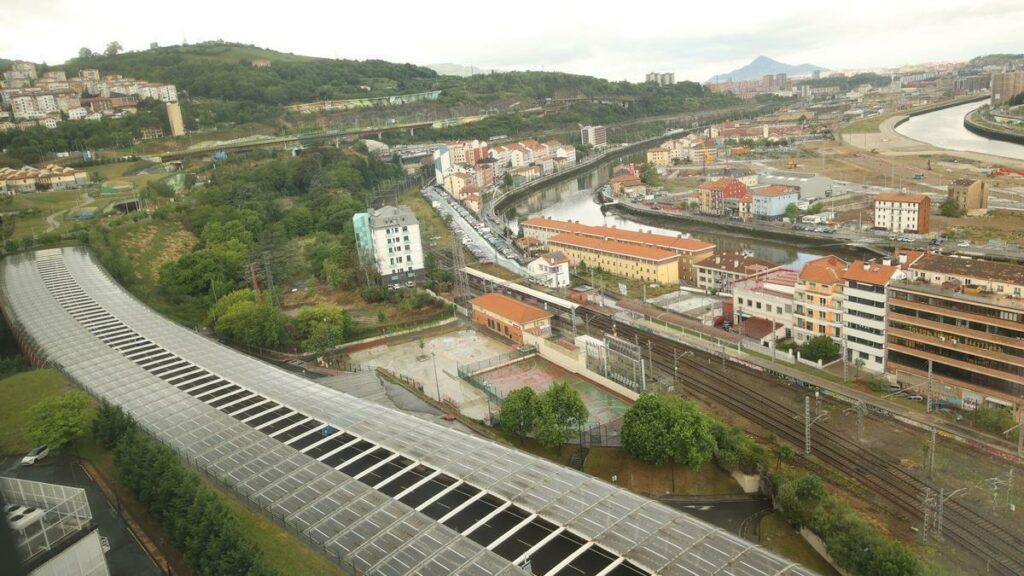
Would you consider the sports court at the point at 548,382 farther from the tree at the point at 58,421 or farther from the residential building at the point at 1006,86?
the residential building at the point at 1006,86

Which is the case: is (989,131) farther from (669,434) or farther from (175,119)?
(175,119)

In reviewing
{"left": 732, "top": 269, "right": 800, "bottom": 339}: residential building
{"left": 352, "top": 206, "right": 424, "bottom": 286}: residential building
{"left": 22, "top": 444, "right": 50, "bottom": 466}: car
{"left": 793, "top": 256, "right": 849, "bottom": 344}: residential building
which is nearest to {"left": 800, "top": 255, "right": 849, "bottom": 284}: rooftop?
{"left": 793, "top": 256, "right": 849, "bottom": 344}: residential building

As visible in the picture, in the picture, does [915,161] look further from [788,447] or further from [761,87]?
[761,87]

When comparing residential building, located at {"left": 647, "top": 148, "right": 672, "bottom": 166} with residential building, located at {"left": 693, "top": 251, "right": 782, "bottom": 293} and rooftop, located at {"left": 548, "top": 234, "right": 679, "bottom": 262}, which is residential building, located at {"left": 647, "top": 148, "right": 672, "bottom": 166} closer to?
rooftop, located at {"left": 548, "top": 234, "right": 679, "bottom": 262}

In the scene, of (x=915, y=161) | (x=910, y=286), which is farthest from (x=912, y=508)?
(x=915, y=161)

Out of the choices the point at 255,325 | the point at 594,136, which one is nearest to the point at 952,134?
the point at 594,136

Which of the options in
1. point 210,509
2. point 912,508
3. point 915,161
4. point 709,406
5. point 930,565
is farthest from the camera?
point 915,161
